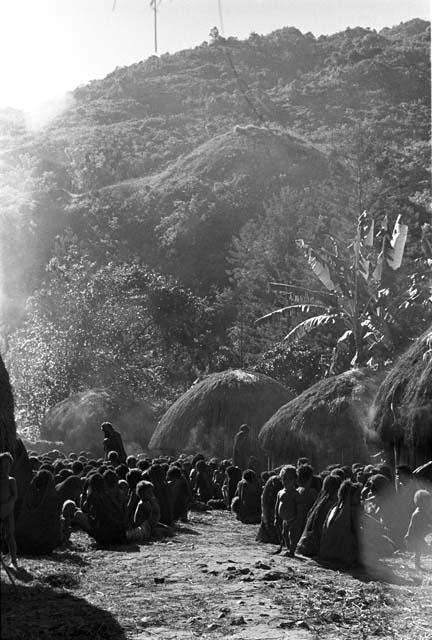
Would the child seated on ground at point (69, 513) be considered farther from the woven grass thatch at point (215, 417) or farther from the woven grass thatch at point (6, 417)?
the woven grass thatch at point (215, 417)

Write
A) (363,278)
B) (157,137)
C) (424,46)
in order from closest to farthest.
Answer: (363,278)
(157,137)
(424,46)

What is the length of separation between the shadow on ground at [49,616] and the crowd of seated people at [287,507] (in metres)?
2.61

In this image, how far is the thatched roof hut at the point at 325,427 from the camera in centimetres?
1998

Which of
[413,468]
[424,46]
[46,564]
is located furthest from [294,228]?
[424,46]

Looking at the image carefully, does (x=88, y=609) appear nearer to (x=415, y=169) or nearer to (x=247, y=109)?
(x=415, y=169)

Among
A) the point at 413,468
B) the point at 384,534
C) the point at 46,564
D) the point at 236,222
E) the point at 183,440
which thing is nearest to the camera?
the point at 46,564

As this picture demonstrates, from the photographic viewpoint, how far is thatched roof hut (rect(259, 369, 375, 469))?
19984mm

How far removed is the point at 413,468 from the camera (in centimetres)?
1500

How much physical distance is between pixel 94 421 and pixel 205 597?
1661 centimetres

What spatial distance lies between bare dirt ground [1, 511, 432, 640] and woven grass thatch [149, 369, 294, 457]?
1033 cm

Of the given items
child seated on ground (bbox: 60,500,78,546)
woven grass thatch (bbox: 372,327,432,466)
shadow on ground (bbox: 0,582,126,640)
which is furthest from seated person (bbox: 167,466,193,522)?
shadow on ground (bbox: 0,582,126,640)

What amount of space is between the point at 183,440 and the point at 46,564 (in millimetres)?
12829

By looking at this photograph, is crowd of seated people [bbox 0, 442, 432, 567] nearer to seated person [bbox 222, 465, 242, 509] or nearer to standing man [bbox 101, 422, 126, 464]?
standing man [bbox 101, 422, 126, 464]

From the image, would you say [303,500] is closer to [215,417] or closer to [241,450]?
[241,450]
